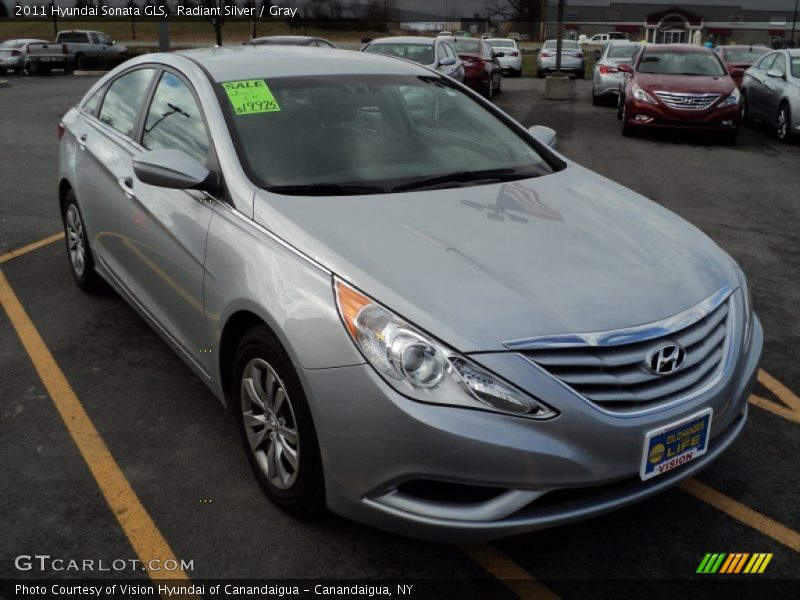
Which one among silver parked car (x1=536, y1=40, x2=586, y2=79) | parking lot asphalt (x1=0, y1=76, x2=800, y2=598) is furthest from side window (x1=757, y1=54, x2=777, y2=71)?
silver parked car (x1=536, y1=40, x2=586, y2=79)

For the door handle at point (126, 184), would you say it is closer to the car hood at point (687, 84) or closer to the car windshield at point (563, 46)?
the car hood at point (687, 84)

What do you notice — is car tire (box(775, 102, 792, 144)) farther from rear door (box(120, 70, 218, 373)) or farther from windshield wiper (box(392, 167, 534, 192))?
rear door (box(120, 70, 218, 373))

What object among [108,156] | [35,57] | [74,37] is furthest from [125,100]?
[74,37]

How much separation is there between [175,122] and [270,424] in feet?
5.65

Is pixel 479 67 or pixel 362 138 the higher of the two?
pixel 479 67

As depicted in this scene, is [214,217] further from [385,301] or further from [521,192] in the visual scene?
[521,192]

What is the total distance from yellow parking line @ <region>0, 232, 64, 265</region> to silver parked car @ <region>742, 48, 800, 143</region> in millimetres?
10924

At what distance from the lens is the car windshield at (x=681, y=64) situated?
14.0 metres

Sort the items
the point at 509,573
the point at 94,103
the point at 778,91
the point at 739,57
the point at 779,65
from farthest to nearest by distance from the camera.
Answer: the point at 739,57 < the point at 779,65 < the point at 778,91 < the point at 94,103 < the point at 509,573

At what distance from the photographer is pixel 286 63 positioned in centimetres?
416

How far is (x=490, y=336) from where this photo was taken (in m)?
2.55

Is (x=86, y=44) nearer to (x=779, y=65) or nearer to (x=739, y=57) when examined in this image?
(x=739, y=57)

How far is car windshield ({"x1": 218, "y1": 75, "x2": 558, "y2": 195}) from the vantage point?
352cm

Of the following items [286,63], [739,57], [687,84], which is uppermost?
[739,57]
